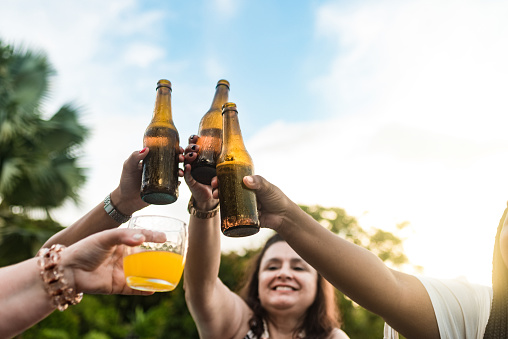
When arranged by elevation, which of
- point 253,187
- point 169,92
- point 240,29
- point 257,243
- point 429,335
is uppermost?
point 240,29

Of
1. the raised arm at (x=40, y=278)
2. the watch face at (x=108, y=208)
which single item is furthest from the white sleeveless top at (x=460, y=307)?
the watch face at (x=108, y=208)

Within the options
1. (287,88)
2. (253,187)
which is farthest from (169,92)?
(287,88)

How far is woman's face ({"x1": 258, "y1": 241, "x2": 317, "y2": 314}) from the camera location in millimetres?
3186

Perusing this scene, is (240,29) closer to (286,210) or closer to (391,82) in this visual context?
(391,82)

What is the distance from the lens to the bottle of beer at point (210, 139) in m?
2.18

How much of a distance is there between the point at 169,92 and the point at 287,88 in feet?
14.4

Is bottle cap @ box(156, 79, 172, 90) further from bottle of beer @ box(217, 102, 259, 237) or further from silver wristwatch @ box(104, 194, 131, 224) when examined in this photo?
silver wristwatch @ box(104, 194, 131, 224)

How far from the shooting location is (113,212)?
2385 millimetres

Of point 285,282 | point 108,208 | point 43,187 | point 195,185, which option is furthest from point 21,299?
point 43,187

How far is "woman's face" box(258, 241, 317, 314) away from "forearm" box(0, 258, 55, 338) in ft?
6.40

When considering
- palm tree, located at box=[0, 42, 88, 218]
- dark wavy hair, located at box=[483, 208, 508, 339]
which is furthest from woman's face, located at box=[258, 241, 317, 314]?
palm tree, located at box=[0, 42, 88, 218]

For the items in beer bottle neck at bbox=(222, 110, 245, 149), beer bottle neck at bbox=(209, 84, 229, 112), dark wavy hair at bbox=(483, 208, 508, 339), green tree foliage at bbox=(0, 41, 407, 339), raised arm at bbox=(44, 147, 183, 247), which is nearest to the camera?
dark wavy hair at bbox=(483, 208, 508, 339)

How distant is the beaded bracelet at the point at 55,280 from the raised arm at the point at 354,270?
80 centimetres

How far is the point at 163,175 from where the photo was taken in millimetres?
2027
